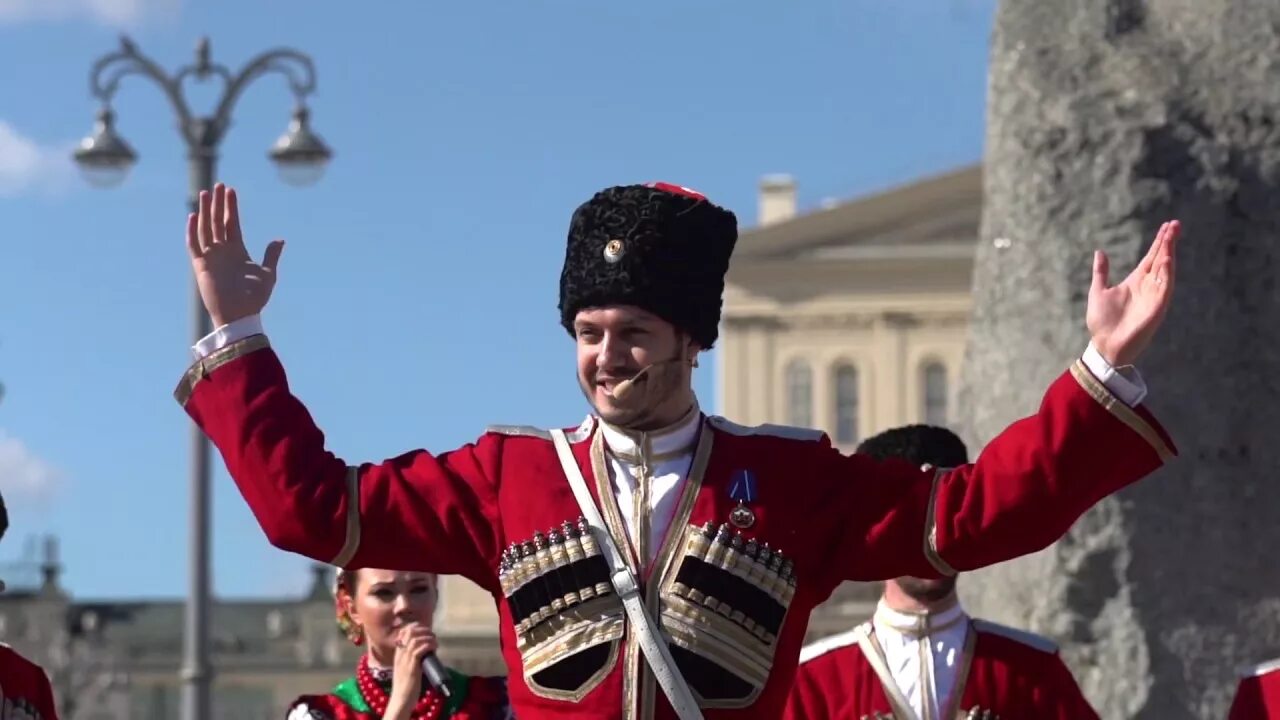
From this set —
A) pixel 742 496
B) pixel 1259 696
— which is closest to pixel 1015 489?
pixel 742 496

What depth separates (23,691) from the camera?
25.6 feet

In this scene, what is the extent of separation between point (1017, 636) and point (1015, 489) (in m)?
2.60

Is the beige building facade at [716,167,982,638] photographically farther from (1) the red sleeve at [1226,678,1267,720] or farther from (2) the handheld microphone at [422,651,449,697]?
(1) the red sleeve at [1226,678,1267,720]

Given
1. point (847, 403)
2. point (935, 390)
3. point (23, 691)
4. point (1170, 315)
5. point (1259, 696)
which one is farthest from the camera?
point (847, 403)

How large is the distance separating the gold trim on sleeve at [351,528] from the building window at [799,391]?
70.2 metres

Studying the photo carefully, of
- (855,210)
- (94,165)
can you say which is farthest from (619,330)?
(855,210)

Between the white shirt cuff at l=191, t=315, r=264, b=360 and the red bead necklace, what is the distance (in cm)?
Answer: 209

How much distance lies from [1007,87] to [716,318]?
4580 millimetres

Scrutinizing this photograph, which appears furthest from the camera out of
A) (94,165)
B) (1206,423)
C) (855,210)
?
(855,210)

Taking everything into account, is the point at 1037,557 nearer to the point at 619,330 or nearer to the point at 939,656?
the point at 939,656

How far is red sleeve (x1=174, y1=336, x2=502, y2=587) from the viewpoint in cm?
623

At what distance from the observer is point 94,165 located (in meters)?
18.4

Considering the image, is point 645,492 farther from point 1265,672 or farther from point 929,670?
point 929,670

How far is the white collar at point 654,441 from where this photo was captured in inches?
252
